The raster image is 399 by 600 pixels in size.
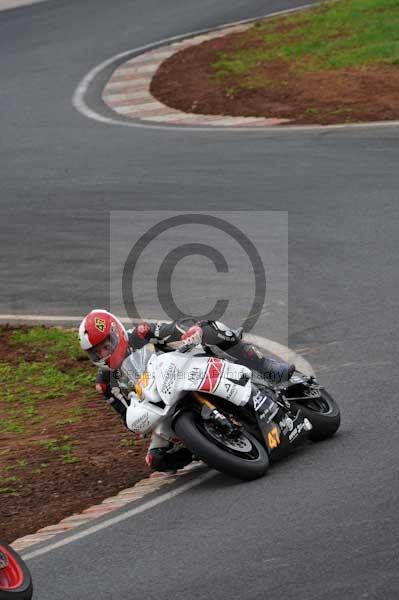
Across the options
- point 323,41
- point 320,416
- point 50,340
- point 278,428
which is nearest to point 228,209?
point 50,340

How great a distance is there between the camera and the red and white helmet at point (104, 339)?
29.9 feet

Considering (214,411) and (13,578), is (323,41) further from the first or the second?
(13,578)

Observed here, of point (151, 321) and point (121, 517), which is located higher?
point (121, 517)

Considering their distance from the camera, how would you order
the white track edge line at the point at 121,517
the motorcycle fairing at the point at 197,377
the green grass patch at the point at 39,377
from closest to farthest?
the white track edge line at the point at 121,517, the motorcycle fairing at the point at 197,377, the green grass patch at the point at 39,377

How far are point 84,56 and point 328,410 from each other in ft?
60.6

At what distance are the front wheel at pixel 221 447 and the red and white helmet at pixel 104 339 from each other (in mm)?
915

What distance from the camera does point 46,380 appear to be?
12219 millimetres

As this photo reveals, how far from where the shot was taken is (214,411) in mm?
8555

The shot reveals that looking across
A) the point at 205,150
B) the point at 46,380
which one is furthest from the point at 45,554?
the point at 205,150

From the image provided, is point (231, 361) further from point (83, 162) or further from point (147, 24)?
point (147, 24)

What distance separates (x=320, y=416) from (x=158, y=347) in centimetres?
134

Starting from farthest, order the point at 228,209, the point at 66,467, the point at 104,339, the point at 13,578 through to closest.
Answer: the point at 228,209, the point at 66,467, the point at 104,339, the point at 13,578

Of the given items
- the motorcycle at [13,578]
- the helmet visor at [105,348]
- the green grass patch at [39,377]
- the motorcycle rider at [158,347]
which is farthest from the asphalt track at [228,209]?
the helmet visor at [105,348]

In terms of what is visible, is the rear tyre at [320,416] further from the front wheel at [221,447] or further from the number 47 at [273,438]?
the front wheel at [221,447]
